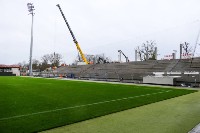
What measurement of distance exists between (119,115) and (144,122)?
139cm

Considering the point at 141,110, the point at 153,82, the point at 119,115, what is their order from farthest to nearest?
the point at 153,82, the point at 141,110, the point at 119,115

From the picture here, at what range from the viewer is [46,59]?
13150 cm

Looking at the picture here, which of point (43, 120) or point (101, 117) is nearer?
point (43, 120)

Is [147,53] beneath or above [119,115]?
above

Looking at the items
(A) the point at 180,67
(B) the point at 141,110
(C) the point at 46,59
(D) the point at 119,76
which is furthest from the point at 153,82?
(C) the point at 46,59

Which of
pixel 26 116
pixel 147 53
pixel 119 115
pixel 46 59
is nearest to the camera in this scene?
pixel 26 116

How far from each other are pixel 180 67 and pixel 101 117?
34855 millimetres

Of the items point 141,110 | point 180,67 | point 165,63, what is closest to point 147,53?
point 165,63

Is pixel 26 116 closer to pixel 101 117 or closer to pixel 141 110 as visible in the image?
pixel 101 117

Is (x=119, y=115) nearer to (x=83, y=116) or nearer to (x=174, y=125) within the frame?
(x=83, y=116)

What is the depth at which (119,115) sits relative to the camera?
30.8 feet

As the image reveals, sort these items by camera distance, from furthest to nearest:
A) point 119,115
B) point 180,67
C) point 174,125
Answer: point 180,67 < point 119,115 < point 174,125

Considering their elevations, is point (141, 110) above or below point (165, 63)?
below

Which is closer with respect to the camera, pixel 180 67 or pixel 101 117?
pixel 101 117
